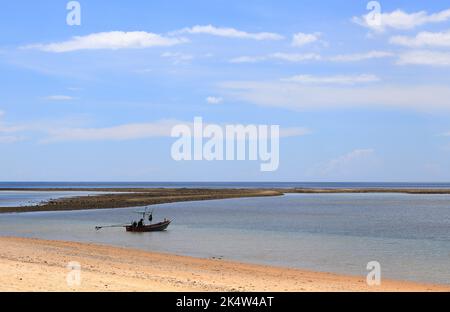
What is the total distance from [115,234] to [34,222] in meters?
12.9

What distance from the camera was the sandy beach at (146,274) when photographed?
15.2 metres

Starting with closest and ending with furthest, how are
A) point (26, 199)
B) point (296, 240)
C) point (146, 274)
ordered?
point (146, 274)
point (296, 240)
point (26, 199)

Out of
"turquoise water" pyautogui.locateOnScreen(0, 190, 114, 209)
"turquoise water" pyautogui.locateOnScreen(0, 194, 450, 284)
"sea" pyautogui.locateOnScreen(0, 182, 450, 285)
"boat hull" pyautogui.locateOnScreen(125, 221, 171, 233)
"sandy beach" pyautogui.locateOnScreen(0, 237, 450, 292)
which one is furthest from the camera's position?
"turquoise water" pyautogui.locateOnScreen(0, 190, 114, 209)

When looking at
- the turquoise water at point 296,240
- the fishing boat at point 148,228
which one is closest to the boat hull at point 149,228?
the fishing boat at point 148,228

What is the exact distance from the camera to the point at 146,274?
64.0 ft

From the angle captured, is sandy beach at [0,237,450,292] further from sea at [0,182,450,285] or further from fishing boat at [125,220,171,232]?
fishing boat at [125,220,171,232]

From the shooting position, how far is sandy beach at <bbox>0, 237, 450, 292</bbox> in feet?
49.8

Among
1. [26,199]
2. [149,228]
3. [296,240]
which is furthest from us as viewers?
[26,199]

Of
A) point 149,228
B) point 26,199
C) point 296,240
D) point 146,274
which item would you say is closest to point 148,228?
point 149,228

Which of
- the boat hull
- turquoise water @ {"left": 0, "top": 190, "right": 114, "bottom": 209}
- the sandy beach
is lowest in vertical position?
the sandy beach

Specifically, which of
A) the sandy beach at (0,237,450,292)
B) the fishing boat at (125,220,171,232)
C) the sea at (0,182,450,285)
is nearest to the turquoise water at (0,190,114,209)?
the sea at (0,182,450,285)

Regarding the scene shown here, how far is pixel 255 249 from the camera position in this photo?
99.3 ft

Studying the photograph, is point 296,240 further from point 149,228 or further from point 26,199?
point 26,199
